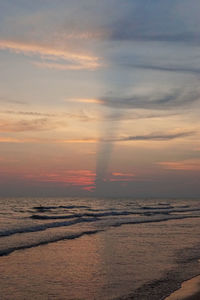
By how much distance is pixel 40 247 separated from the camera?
1906 centimetres

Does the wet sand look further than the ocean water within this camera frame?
No

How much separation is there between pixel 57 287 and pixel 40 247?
27.1ft

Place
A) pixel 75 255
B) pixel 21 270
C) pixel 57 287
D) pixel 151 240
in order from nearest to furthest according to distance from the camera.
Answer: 1. pixel 57 287
2. pixel 21 270
3. pixel 75 255
4. pixel 151 240

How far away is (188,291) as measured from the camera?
10.4 meters

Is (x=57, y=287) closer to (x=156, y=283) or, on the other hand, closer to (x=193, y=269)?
(x=156, y=283)

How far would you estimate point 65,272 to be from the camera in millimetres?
13141

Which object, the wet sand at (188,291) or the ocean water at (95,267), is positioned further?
the ocean water at (95,267)

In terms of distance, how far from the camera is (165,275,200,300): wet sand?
9734 mm

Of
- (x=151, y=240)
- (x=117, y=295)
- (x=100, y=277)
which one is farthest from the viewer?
(x=151, y=240)

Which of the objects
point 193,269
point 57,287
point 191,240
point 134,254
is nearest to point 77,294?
point 57,287

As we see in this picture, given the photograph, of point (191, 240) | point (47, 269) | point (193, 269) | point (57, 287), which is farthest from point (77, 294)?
point (191, 240)

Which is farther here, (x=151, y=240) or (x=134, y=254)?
(x=151, y=240)

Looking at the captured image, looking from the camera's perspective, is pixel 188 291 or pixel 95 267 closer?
pixel 188 291

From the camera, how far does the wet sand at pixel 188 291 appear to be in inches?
383
